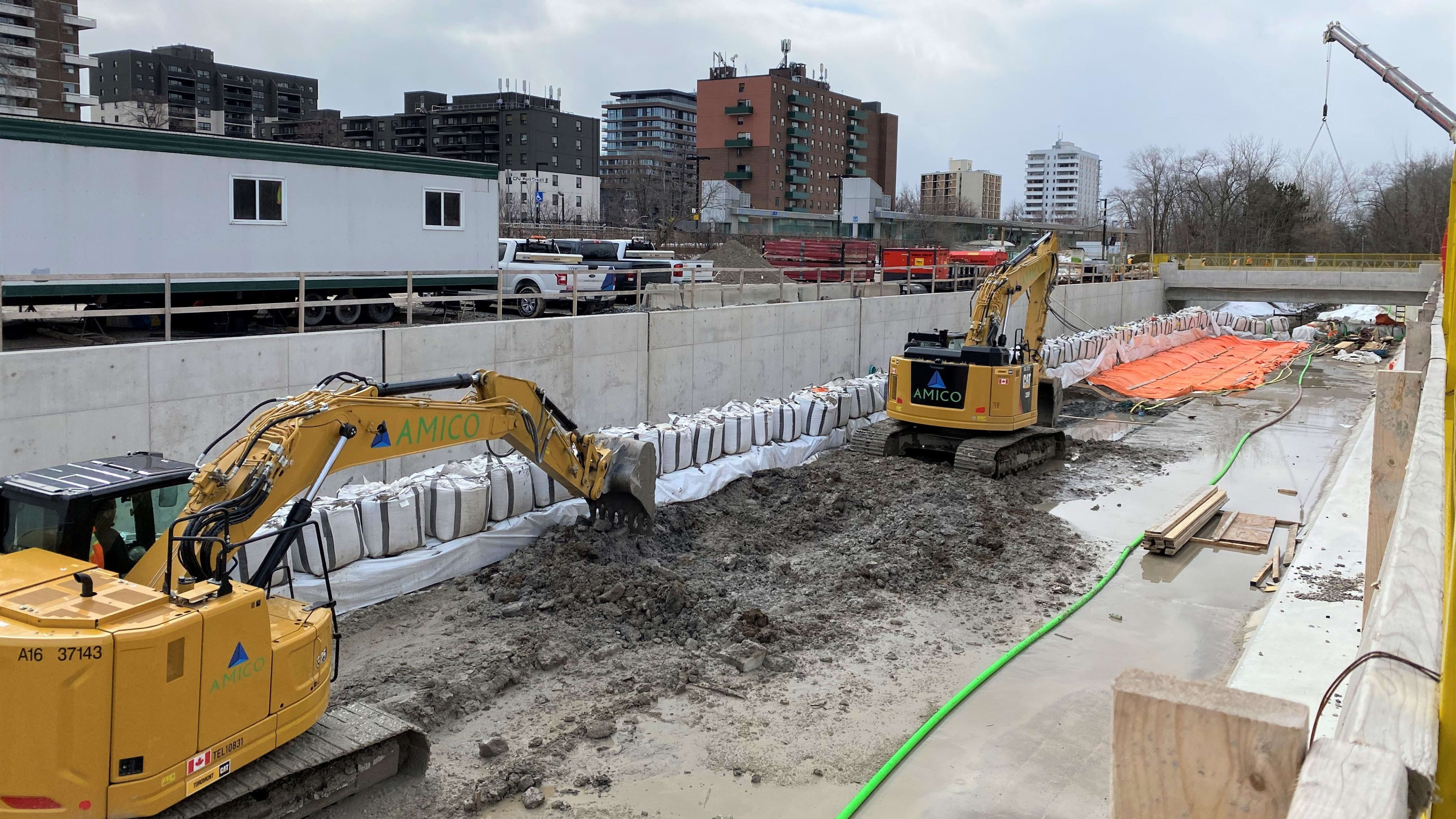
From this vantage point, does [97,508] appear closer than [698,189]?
Yes

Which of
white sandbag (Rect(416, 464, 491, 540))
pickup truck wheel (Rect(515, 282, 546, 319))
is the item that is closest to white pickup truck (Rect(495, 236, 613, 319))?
pickup truck wheel (Rect(515, 282, 546, 319))

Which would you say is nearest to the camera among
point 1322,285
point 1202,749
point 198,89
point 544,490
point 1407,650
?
point 1202,749

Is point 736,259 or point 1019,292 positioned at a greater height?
point 736,259

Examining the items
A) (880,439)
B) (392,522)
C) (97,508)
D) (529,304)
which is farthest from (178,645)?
(529,304)

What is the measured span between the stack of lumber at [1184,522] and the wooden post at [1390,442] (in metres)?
9.06

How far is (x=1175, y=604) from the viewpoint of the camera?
481 inches

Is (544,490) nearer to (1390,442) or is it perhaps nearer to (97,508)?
(97,508)

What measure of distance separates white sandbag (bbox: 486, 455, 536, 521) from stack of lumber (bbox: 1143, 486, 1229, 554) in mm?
7992

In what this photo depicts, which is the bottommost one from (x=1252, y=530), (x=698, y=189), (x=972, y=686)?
(x=972, y=686)

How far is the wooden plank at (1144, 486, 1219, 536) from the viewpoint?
1436cm

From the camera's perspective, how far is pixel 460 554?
39.4 feet

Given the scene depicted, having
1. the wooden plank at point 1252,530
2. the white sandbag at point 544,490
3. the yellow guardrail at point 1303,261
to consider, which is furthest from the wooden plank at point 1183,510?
the yellow guardrail at point 1303,261

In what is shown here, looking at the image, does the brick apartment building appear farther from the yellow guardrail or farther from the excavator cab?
the excavator cab

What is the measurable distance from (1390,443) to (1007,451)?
12.8m
